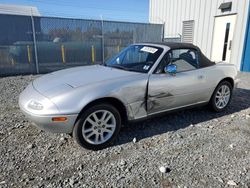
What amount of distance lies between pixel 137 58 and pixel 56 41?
6.47 meters

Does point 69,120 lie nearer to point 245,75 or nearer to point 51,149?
point 51,149

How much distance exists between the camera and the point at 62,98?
278 cm

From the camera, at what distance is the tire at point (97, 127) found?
2934 millimetres

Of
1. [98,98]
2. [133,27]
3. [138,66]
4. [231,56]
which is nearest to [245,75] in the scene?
[231,56]

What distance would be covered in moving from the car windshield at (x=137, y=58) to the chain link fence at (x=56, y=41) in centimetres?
597

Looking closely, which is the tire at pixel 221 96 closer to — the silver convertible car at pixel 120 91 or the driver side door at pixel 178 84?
the silver convertible car at pixel 120 91

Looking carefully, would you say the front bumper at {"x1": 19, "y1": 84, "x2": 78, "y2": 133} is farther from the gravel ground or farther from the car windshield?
the car windshield

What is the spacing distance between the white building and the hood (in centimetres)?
783

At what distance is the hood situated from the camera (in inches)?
Answer: 118

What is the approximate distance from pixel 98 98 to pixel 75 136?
0.60 meters

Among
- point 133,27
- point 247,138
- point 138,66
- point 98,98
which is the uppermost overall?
point 133,27

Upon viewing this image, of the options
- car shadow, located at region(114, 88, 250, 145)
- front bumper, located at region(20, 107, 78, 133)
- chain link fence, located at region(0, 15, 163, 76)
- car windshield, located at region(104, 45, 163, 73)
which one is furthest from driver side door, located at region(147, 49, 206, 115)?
chain link fence, located at region(0, 15, 163, 76)

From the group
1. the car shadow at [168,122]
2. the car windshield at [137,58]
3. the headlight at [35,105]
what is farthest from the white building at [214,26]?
the headlight at [35,105]

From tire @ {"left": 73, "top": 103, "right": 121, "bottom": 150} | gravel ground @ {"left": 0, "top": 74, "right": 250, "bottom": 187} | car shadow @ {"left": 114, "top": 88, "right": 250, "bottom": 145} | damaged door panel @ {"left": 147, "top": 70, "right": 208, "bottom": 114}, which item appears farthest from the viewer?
car shadow @ {"left": 114, "top": 88, "right": 250, "bottom": 145}
